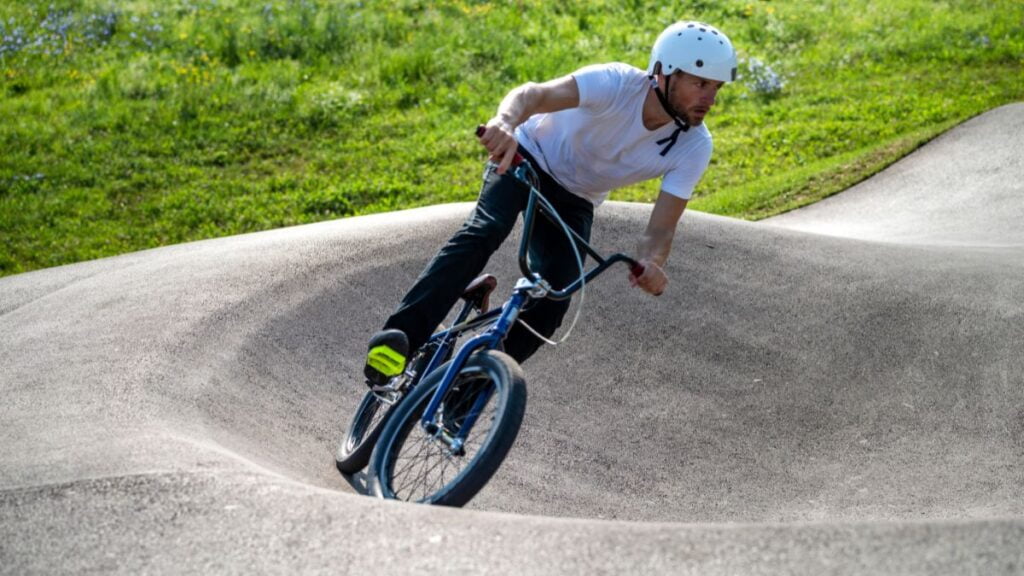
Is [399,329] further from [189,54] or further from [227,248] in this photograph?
[189,54]

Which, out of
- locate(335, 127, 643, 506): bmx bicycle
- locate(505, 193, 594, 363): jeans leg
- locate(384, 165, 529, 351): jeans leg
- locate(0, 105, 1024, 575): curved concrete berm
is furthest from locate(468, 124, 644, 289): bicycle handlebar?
locate(0, 105, 1024, 575): curved concrete berm

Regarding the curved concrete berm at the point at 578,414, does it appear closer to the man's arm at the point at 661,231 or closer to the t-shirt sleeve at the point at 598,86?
the man's arm at the point at 661,231

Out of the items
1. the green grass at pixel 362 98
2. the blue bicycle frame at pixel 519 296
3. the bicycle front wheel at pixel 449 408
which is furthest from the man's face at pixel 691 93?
the green grass at pixel 362 98

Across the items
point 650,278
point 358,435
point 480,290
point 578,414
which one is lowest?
point 578,414

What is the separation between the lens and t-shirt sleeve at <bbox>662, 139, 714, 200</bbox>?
558cm

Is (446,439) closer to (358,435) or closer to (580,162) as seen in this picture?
(358,435)

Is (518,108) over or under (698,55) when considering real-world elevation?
under

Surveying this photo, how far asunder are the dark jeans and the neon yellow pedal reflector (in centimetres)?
17

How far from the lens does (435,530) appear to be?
3971 mm

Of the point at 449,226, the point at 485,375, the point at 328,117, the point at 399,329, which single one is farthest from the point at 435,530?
the point at 328,117

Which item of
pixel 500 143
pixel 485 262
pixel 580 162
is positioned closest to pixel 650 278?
pixel 500 143

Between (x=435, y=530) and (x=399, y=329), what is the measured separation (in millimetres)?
1623

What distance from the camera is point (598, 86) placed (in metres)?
5.58

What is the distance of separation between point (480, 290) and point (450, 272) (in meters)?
0.74
